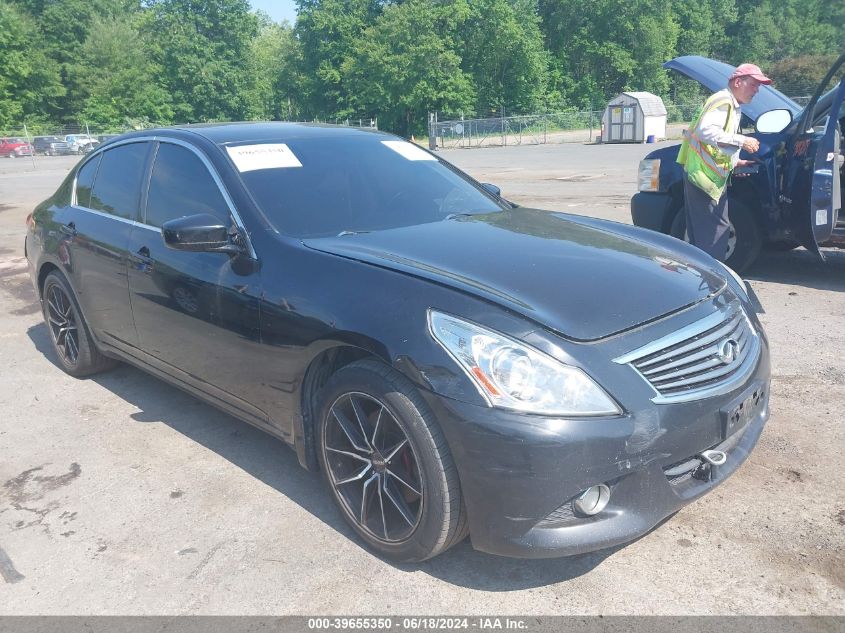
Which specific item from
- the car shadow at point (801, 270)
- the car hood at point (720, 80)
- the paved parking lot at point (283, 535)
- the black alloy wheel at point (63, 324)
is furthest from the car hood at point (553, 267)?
the car shadow at point (801, 270)

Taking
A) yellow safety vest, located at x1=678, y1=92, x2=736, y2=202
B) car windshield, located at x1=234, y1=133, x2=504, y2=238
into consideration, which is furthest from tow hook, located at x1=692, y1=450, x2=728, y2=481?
yellow safety vest, located at x1=678, y1=92, x2=736, y2=202

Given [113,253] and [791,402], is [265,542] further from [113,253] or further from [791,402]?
[791,402]

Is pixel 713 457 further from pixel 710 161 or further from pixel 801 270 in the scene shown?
pixel 801 270

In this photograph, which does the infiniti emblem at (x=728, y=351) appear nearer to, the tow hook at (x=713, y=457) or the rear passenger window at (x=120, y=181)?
the tow hook at (x=713, y=457)

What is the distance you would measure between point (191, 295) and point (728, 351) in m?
2.41

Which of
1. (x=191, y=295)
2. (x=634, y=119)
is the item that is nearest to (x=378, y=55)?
(x=634, y=119)

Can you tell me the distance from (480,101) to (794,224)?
188ft

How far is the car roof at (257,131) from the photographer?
12.6 feet

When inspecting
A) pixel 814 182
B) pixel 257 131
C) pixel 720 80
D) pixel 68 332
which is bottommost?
pixel 68 332

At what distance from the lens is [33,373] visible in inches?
205

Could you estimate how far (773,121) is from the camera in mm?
6414

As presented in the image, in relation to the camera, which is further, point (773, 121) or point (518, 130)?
point (518, 130)

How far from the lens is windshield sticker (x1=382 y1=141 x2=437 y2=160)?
4246 mm

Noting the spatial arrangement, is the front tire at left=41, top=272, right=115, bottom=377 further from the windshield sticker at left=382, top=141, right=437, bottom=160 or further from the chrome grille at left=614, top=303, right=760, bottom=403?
the chrome grille at left=614, top=303, right=760, bottom=403
